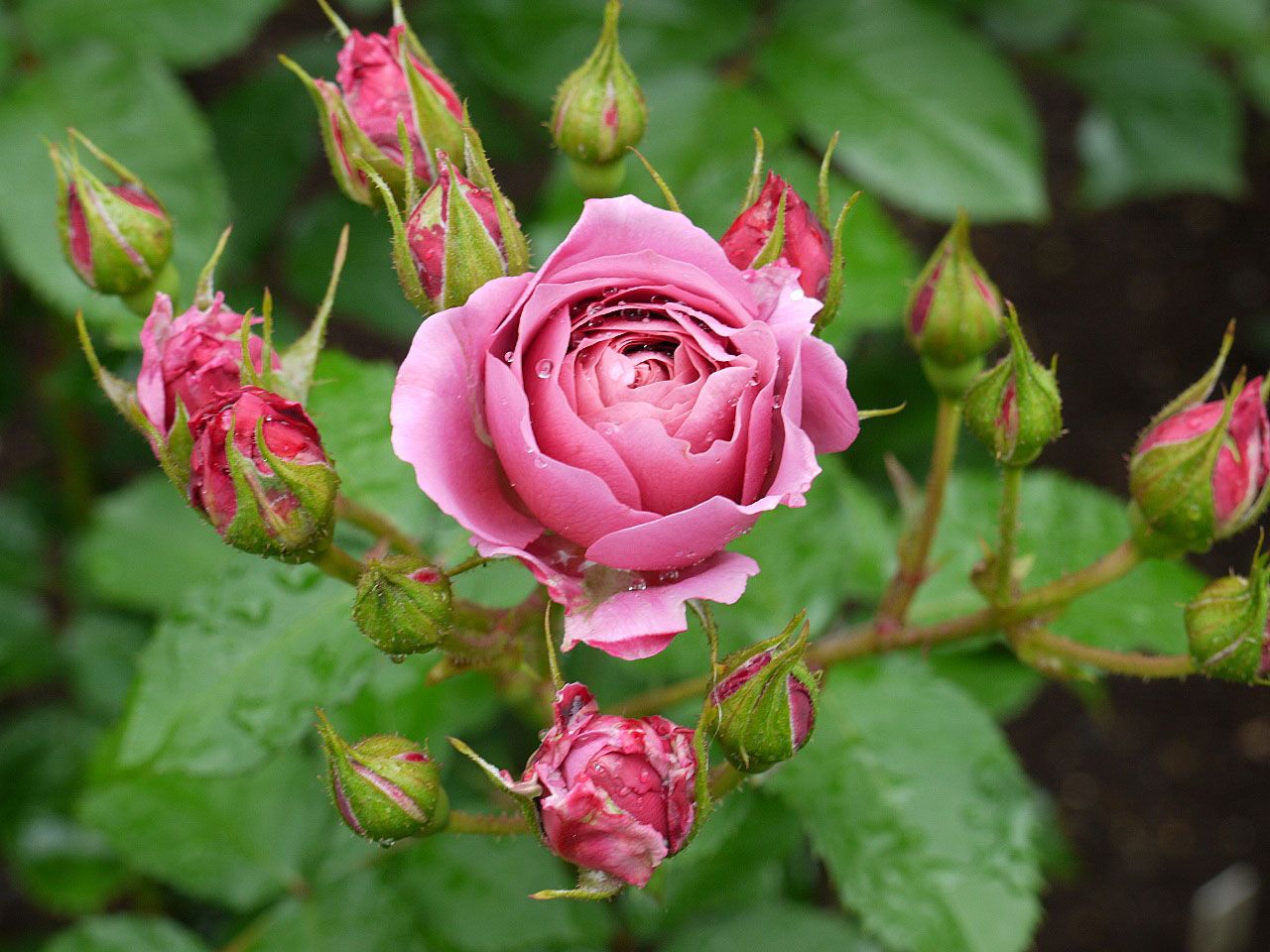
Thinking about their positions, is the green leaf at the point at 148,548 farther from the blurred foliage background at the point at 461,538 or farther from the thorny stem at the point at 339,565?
the thorny stem at the point at 339,565

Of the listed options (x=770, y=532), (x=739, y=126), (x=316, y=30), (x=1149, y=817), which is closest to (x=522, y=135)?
(x=739, y=126)

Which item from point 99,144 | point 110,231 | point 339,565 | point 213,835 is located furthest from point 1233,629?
point 99,144

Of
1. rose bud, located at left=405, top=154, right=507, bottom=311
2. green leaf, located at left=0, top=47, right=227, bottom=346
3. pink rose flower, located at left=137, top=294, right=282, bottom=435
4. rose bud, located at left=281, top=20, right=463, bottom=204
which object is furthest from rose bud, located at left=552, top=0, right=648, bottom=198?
green leaf, located at left=0, top=47, right=227, bottom=346

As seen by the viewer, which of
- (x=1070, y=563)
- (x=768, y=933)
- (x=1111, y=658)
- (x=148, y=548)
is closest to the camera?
(x=1111, y=658)

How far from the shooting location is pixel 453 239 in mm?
942

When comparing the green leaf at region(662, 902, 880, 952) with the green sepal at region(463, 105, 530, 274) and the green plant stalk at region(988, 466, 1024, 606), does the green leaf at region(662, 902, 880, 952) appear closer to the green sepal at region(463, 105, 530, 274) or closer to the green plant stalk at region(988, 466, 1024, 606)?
the green plant stalk at region(988, 466, 1024, 606)

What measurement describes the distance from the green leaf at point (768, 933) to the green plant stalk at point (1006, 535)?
64 cm

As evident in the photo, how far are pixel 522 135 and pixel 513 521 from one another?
6.04 feet

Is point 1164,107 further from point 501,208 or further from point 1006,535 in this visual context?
point 501,208

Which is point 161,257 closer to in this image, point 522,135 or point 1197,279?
point 522,135

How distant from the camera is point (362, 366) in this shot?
1.49 meters

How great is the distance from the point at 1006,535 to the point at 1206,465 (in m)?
0.19

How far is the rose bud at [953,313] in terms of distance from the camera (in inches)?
47.5

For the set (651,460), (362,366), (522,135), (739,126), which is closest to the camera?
(651,460)
